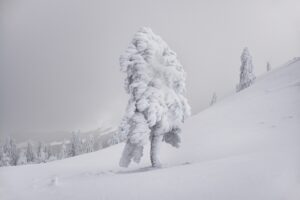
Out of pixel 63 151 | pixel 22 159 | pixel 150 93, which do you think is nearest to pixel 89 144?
pixel 63 151

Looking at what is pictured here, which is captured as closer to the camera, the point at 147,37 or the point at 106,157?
the point at 147,37

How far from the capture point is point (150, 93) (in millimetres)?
21141

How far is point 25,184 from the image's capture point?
21.3m

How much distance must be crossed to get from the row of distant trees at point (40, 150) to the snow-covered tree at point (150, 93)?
5406 centimetres

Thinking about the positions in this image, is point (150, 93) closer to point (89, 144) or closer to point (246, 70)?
point (246, 70)

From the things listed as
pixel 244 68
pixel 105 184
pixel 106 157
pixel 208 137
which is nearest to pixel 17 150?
pixel 244 68

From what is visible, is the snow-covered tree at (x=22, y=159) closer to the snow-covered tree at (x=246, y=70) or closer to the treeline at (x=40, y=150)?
the treeline at (x=40, y=150)

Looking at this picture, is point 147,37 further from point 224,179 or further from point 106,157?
point 106,157

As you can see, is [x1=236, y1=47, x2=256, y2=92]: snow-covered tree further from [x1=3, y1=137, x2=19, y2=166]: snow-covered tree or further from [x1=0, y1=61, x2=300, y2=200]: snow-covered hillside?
[x1=3, y1=137, x2=19, y2=166]: snow-covered tree

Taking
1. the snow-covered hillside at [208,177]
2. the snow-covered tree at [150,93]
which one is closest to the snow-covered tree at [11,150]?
the snow-covered hillside at [208,177]

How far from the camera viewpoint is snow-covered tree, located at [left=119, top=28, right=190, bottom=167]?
21117 millimetres

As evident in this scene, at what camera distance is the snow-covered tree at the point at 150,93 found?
21117 millimetres

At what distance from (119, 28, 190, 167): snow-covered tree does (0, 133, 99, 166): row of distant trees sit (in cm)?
5406

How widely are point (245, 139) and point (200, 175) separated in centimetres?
1273
